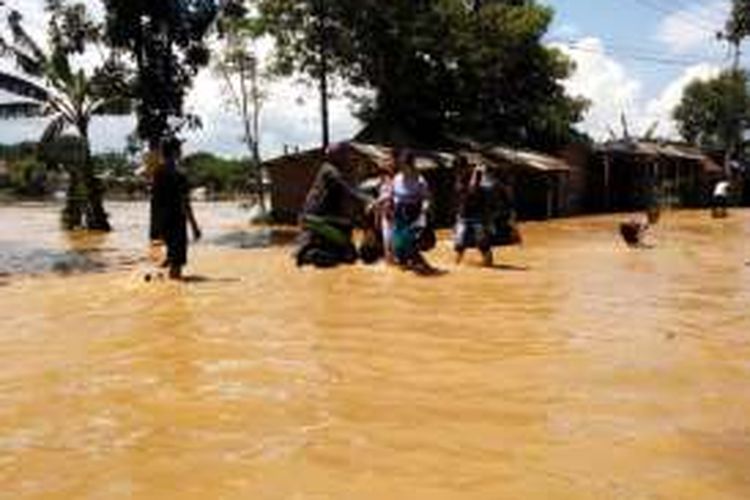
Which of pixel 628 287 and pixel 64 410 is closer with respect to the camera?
pixel 64 410

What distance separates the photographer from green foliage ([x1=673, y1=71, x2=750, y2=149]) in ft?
241

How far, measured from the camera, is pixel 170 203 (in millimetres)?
15500

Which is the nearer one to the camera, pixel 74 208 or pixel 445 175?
pixel 445 175

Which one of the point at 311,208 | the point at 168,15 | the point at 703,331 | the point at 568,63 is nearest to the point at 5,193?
the point at 568,63

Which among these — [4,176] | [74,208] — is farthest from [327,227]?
[4,176]

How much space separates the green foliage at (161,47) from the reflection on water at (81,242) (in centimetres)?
315

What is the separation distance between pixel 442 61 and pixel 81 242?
612 inches

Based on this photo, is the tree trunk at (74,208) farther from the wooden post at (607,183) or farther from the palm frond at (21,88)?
the wooden post at (607,183)

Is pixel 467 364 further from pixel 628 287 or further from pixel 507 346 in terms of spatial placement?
pixel 628 287

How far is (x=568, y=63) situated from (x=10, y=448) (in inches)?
1721

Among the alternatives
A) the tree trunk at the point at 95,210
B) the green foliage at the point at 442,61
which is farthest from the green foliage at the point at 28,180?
the tree trunk at the point at 95,210

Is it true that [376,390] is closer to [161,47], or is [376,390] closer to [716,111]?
[161,47]

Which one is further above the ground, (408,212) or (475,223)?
(408,212)

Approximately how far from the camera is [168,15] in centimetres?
3130
